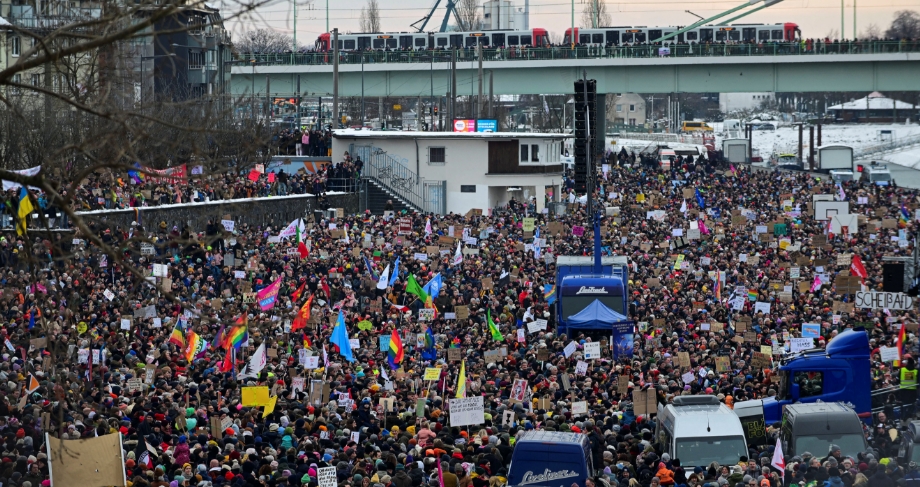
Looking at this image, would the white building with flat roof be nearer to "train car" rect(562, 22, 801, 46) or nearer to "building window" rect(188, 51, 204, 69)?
"train car" rect(562, 22, 801, 46)

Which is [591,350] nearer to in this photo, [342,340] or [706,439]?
[342,340]

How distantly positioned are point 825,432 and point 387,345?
8416mm

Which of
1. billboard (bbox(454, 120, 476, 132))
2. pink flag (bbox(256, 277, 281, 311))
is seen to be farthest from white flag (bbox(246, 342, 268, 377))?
billboard (bbox(454, 120, 476, 132))

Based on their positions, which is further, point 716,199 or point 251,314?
point 716,199

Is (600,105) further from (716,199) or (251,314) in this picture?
(251,314)

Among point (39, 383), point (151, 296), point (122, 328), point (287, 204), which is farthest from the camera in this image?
point (287, 204)

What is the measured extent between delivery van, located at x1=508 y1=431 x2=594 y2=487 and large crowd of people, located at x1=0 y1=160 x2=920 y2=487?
31cm

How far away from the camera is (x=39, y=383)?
1822 centimetres

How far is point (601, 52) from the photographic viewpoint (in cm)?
6272

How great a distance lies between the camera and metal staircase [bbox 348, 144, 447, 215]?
4775 centimetres

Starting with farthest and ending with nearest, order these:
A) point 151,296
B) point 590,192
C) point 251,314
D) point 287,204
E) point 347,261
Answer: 1. point 287,204
2. point 347,261
3. point 590,192
4. point 151,296
5. point 251,314

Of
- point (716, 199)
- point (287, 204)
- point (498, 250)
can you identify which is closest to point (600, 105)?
point (716, 199)

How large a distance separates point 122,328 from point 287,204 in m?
19.0

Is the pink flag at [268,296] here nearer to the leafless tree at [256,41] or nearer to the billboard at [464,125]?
the leafless tree at [256,41]
